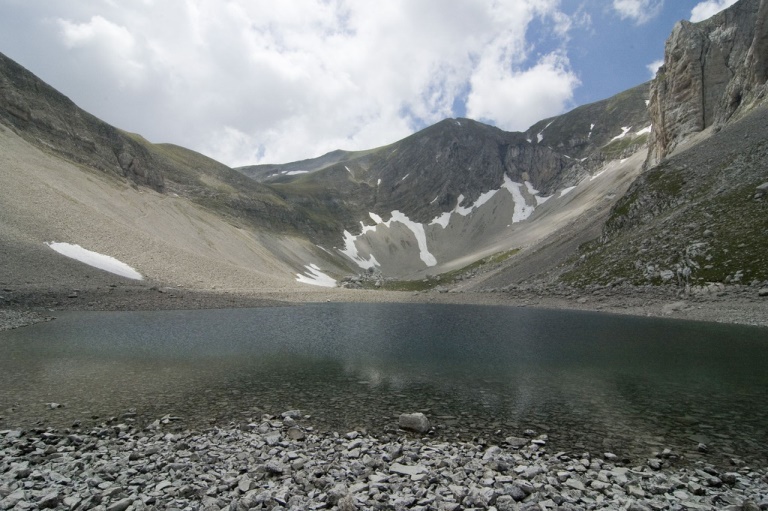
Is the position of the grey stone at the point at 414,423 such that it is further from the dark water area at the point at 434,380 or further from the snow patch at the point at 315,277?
the snow patch at the point at 315,277

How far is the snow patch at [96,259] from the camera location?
6038 cm

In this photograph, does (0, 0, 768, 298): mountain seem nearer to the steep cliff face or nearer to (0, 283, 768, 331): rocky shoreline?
the steep cliff face

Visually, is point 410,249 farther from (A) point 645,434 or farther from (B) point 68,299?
(A) point 645,434

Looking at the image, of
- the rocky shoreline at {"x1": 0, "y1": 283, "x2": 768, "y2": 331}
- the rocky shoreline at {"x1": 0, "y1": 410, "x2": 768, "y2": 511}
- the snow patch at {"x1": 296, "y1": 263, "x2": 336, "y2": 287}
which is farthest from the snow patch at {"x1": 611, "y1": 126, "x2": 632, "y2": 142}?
the rocky shoreline at {"x1": 0, "y1": 410, "x2": 768, "y2": 511}

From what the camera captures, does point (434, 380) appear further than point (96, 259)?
No

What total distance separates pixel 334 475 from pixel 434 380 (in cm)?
1158

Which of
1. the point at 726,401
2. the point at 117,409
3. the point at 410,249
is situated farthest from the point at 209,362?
the point at 410,249

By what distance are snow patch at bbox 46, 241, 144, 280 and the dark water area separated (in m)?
25.5

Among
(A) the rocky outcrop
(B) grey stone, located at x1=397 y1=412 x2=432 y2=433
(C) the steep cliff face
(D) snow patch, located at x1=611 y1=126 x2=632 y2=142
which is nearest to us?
(B) grey stone, located at x1=397 y1=412 x2=432 y2=433

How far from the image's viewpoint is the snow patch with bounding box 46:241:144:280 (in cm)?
6038

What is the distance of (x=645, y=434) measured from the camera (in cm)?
1384

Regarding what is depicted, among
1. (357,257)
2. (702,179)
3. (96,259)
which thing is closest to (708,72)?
(702,179)

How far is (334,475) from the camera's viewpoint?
11.0 meters

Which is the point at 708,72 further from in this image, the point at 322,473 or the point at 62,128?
the point at 62,128
